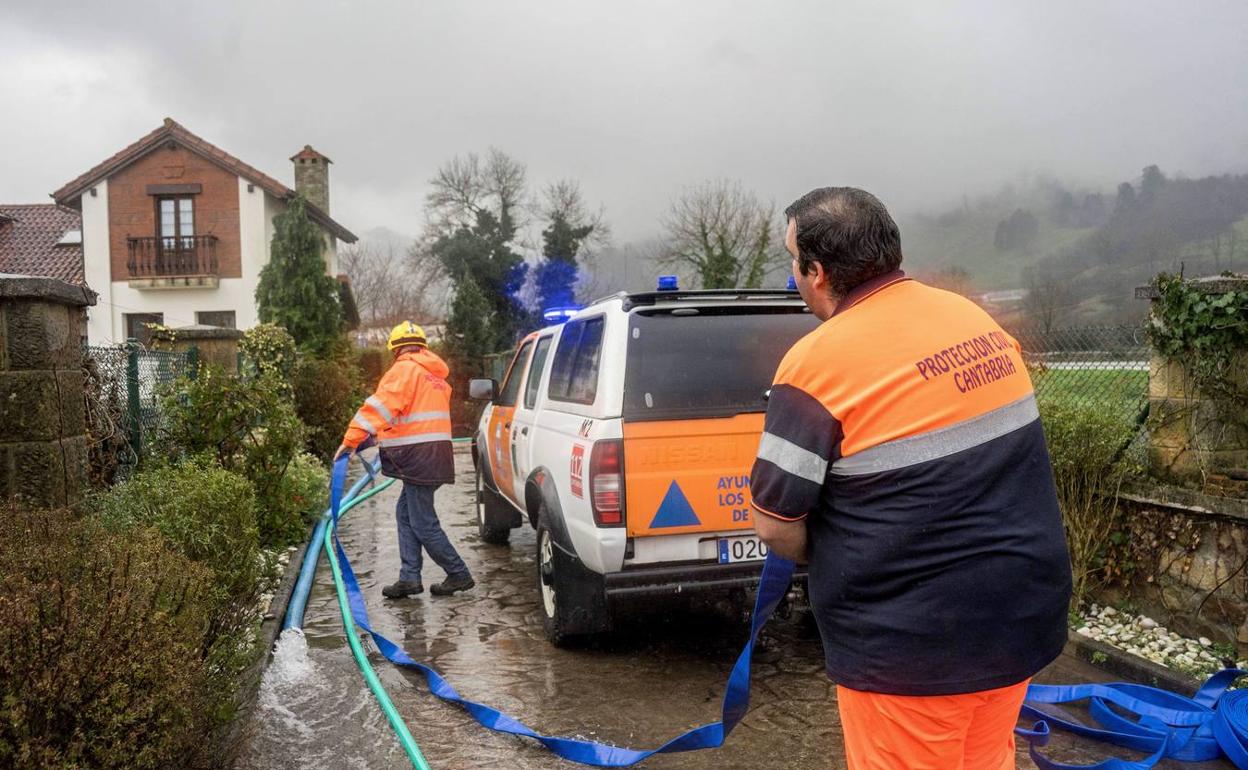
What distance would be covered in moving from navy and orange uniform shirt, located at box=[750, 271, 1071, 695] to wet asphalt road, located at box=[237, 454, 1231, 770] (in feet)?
6.74

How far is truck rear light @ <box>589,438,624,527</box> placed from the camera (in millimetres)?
4547

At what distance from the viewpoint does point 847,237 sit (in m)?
2.14

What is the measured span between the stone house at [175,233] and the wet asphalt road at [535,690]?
25.1m

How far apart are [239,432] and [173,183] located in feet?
81.4

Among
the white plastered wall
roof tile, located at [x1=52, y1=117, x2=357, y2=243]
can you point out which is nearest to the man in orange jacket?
roof tile, located at [x1=52, y1=117, x2=357, y2=243]

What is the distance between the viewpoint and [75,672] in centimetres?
255

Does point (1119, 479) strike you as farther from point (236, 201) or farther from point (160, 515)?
point (236, 201)

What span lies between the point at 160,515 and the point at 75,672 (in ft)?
8.78

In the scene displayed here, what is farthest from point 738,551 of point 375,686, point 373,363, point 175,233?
point 175,233

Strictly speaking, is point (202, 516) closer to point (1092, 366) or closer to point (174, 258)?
point (1092, 366)

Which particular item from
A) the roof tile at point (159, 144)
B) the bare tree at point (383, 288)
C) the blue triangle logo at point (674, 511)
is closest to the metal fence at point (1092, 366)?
the blue triangle logo at point (674, 511)

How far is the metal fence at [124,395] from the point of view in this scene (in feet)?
20.9

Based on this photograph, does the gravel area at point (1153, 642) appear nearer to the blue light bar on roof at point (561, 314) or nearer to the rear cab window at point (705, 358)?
the rear cab window at point (705, 358)

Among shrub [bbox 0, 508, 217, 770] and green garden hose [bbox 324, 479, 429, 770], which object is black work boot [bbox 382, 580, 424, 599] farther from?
shrub [bbox 0, 508, 217, 770]
